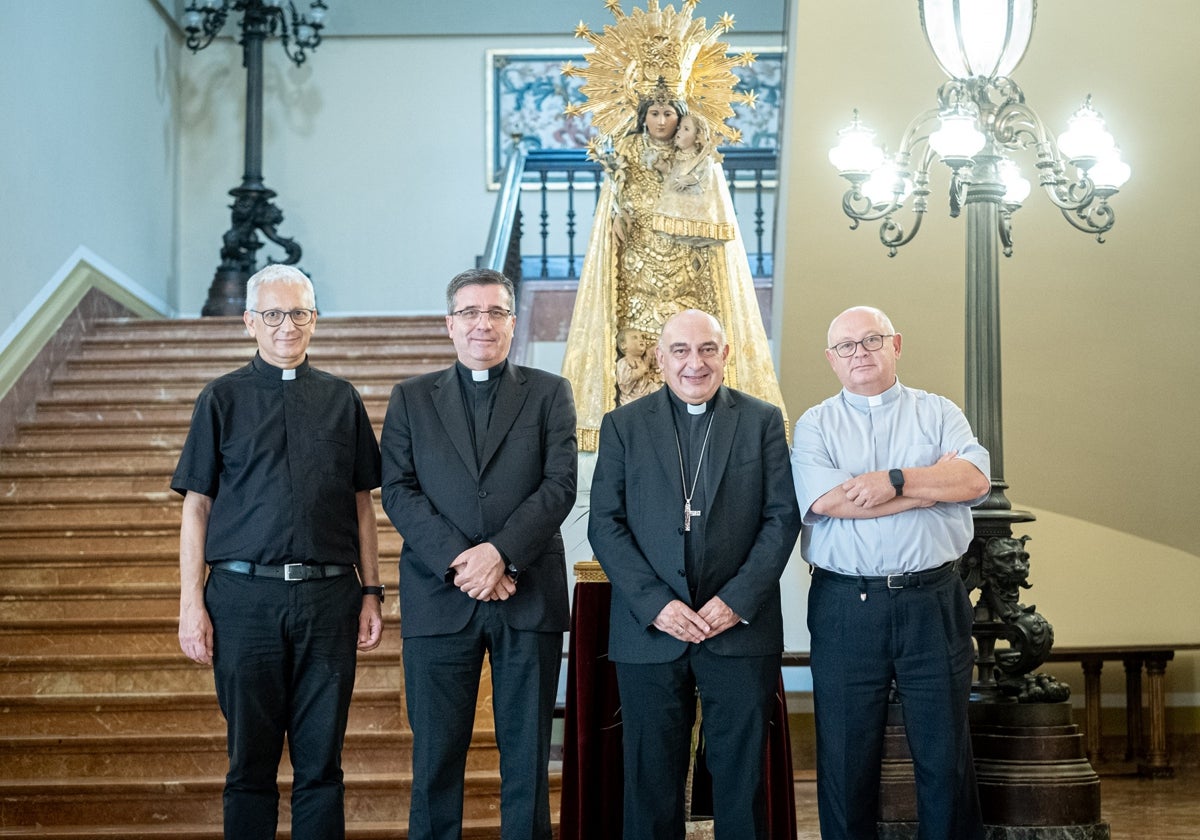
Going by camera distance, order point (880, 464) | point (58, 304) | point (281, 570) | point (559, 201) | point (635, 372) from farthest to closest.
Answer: point (559, 201) < point (58, 304) < point (635, 372) < point (880, 464) < point (281, 570)

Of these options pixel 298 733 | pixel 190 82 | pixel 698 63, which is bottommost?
pixel 298 733

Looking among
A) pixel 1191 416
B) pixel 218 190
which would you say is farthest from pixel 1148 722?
pixel 218 190

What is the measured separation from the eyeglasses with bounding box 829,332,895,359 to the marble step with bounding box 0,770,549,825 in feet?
6.78

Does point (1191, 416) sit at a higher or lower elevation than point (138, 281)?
lower

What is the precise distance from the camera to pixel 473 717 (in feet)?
10.7

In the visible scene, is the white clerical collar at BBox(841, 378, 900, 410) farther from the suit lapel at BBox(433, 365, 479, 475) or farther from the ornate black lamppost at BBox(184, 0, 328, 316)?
the ornate black lamppost at BBox(184, 0, 328, 316)

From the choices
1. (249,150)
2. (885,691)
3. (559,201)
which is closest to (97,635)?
(885,691)

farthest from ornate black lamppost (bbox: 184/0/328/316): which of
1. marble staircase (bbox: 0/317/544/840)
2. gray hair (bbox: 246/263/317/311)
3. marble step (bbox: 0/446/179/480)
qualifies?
gray hair (bbox: 246/263/317/311)

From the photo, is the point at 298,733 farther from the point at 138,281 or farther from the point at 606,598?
the point at 138,281

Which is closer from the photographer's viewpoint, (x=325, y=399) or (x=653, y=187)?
(x=325, y=399)

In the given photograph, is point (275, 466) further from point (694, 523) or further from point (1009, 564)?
point (1009, 564)

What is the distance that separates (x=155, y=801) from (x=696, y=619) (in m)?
2.45

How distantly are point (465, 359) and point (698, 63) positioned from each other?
1.49m

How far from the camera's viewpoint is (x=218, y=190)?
35.4 feet
